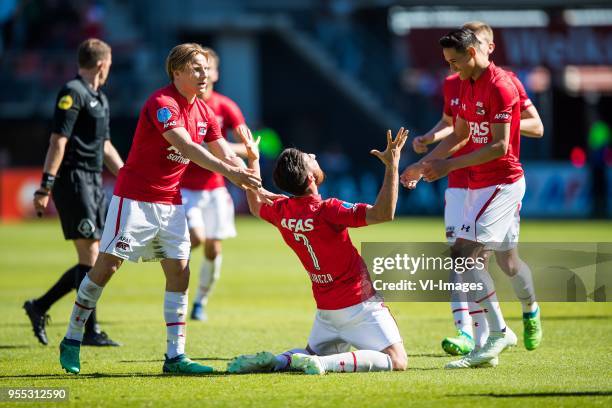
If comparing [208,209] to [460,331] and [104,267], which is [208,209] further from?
[104,267]

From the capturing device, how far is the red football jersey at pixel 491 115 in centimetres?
811

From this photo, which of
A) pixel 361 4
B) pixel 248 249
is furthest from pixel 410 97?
pixel 248 249

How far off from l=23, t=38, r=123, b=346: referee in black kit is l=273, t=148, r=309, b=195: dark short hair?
2.74m

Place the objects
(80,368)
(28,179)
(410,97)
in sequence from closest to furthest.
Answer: (80,368)
(28,179)
(410,97)

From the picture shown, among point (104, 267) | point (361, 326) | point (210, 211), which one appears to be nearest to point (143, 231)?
point (104, 267)

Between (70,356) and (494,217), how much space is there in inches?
135

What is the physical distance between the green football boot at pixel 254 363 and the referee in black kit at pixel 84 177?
A: 7.87 feet

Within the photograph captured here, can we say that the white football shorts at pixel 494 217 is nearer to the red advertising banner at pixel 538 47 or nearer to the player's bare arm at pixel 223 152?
the player's bare arm at pixel 223 152

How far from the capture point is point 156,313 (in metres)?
12.5

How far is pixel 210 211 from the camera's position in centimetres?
1227

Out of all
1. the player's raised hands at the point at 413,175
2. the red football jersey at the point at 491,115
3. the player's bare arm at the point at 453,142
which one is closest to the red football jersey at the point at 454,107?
the player's bare arm at the point at 453,142

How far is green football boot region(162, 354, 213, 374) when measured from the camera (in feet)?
26.3

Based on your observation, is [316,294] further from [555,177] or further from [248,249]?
[555,177]

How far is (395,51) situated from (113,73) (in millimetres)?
10326
